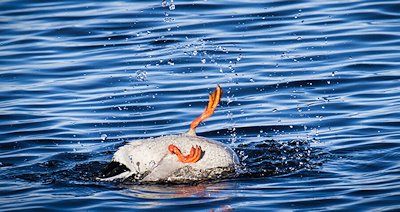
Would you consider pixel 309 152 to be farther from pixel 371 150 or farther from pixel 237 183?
pixel 237 183

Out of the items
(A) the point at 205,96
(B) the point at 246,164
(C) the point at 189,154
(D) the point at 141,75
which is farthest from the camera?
(D) the point at 141,75

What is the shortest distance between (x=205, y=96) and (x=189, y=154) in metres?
3.01

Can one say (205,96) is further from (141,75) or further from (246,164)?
(246,164)

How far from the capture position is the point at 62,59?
11.6m

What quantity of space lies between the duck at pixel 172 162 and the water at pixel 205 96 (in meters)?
0.10

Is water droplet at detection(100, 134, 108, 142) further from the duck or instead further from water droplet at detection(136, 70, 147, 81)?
water droplet at detection(136, 70, 147, 81)

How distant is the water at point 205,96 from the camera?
6949mm

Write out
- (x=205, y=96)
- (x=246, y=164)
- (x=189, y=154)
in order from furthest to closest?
(x=205, y=96), (x=246, y=164), (x=189, y=154)

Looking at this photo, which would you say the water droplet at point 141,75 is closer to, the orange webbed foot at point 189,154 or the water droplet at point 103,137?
the water droplet at point 103,137

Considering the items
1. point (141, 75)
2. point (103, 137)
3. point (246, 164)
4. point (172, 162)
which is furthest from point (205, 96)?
point (172, 162)

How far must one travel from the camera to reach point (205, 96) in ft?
32.2

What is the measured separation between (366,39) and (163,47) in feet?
8.12

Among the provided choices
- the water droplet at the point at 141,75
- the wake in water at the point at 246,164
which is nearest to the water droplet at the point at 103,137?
the wake in water at the point at 246,164

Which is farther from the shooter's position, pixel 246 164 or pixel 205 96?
pixel 205 96
